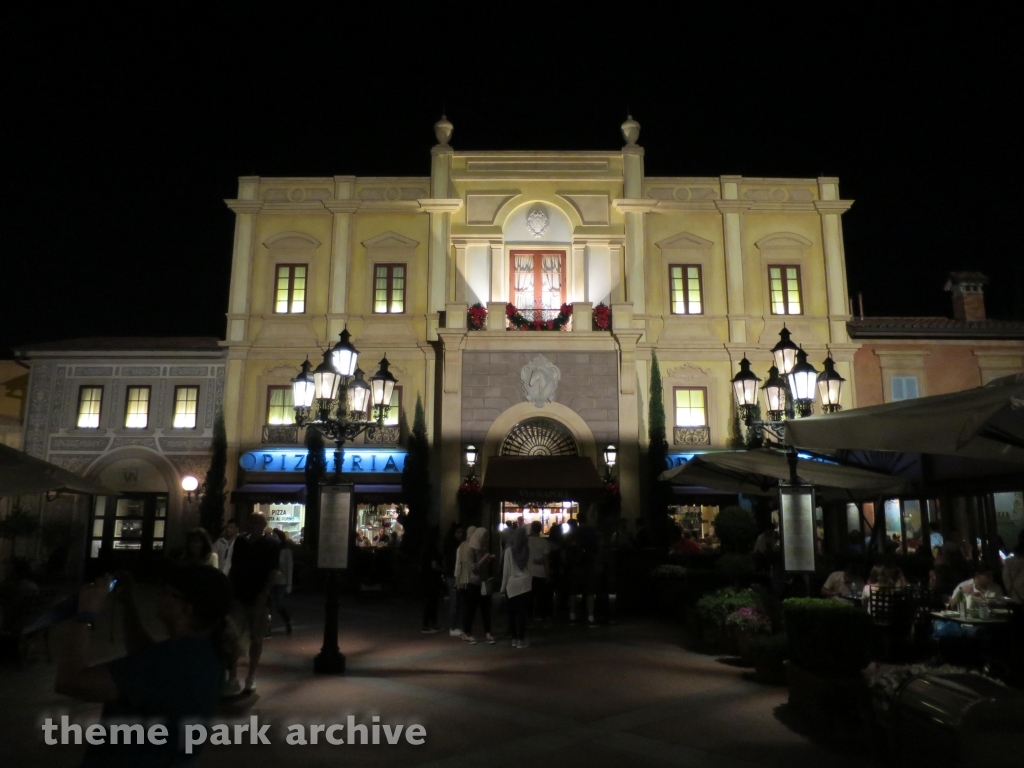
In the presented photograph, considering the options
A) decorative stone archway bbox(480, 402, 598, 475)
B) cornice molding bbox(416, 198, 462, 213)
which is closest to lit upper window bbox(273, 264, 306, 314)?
cornice molding bbox(416, 198, 462, 213)

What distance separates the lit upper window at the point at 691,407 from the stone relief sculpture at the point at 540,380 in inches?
144

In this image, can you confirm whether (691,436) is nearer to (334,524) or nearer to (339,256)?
(339,256)

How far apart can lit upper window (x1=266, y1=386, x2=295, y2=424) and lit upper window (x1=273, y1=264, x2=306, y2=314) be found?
2417 mm

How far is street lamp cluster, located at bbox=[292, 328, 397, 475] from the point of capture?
9836mm

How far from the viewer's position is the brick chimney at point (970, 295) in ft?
79.2

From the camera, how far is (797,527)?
28.9 feet

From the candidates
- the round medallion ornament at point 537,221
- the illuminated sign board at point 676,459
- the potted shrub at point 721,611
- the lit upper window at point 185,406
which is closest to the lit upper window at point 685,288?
the round medallion ornament at point 537,221

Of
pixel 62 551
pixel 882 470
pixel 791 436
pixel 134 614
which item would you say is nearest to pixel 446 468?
pixel 62 551

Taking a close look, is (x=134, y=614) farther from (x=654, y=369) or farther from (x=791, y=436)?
(x=654, y=369)

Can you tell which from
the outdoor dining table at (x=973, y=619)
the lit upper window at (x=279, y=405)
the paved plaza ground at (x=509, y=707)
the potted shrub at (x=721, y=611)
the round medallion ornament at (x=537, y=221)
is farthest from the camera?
the round medallion ornament at (x=537, y=221)

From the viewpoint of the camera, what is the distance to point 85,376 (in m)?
22.5

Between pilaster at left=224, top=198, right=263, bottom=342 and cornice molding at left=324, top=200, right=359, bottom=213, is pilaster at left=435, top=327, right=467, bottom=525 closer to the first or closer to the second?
cornice molding at left=324, top=200, right=359, bottom=213

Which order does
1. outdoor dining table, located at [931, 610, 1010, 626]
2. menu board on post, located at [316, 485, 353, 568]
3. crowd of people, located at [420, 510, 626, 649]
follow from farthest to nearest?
1. crowd of people, located at [420, 510, 626, 649]
2. menu board on post, located at [316, 485, 353, 568]
3. outdoor dining table, located at [931, 610, 1010, 626]

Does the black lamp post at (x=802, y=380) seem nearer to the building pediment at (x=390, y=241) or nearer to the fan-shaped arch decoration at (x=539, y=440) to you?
the fan-shaped arch decoration at (x=539, y=440)
